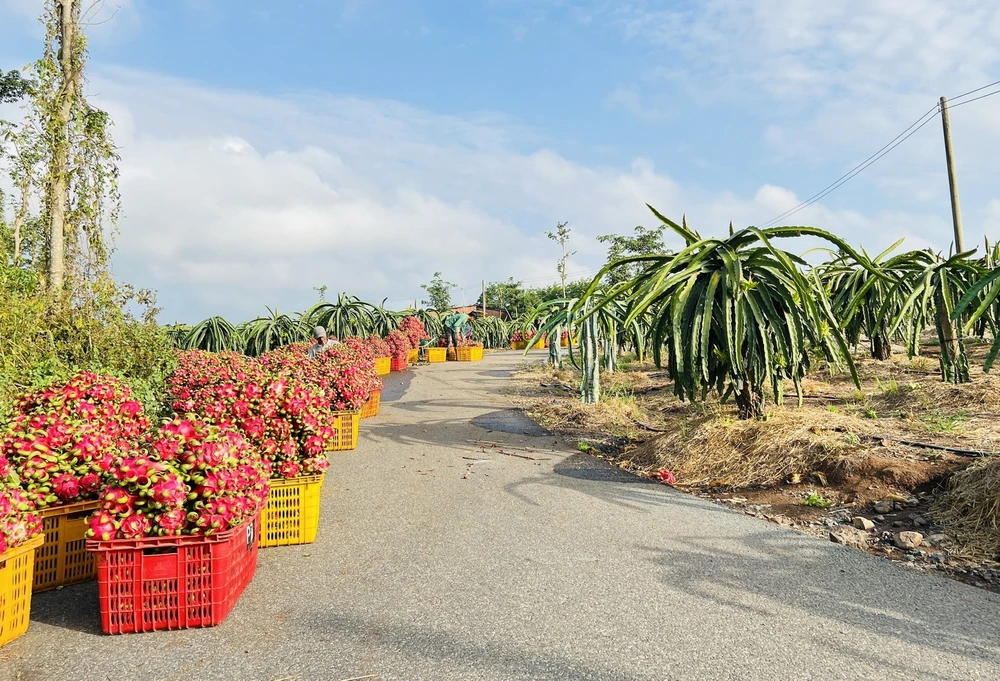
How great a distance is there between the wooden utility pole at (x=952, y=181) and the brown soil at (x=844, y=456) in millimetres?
8346

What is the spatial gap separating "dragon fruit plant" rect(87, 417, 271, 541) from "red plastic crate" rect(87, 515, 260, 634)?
6 centimetres

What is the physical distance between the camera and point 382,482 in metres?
5.99

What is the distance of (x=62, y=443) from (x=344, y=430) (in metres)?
3.89

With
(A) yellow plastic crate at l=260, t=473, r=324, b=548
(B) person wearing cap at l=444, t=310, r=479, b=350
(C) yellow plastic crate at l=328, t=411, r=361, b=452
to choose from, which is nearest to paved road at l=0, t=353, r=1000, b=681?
(A) yellow plastic crate at l=260, t=473, r=324, b=548

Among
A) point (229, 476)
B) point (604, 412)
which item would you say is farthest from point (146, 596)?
point (604, 412)

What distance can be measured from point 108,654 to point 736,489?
15.2ft

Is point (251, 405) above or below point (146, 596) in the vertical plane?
above

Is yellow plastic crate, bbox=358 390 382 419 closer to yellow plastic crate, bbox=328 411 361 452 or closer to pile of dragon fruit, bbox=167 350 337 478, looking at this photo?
yellow plastic crate, bbox=328 411 361 452

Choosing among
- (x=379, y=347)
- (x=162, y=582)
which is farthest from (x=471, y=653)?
(x=379, y=347)

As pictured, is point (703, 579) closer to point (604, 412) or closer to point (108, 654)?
point (108, 654)

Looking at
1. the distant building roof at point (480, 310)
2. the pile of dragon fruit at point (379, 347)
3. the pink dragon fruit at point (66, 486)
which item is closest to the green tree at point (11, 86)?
the pile of dragon fruit at point (379, 347)

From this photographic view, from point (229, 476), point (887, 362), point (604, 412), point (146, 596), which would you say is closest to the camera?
point (146, 596)

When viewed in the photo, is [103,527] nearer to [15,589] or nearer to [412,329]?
[15,589]

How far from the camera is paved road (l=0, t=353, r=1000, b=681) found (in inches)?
103
